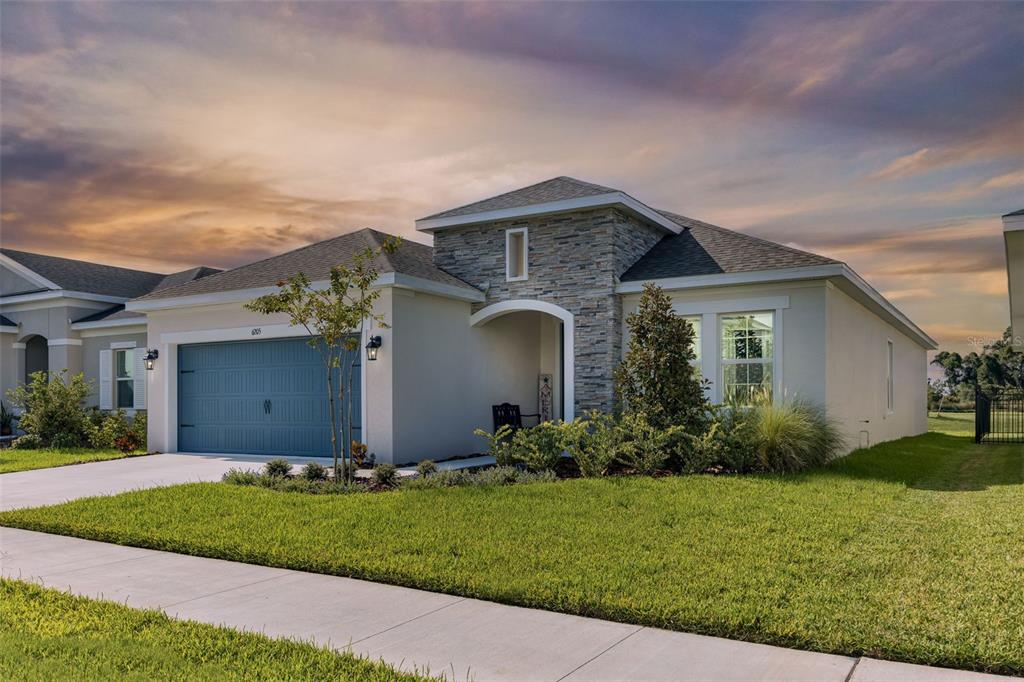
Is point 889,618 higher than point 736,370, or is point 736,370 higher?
point 736,370

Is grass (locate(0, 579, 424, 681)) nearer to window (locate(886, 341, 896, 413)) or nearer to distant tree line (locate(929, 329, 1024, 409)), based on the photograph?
window (locate(886, 341, 896, 413))

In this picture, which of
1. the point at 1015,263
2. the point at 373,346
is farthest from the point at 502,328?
the point at 1015,263

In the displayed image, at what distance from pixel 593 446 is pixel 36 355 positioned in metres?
20.1

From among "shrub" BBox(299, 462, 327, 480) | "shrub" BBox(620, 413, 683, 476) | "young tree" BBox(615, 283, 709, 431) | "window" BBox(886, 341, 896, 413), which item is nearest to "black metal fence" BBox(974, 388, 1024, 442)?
"window" BBox(886, 341, 896, 413)

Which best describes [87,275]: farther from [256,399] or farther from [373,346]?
[373,346]

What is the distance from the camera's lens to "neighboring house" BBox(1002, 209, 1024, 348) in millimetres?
6967

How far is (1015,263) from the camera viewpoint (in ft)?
30.9

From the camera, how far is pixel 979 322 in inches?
827

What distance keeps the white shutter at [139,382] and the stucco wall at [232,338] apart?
3604mm

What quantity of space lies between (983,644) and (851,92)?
10.6 meters

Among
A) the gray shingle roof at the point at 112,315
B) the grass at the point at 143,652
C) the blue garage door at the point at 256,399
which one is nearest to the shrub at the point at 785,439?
the blue garage door at the point at 256,399

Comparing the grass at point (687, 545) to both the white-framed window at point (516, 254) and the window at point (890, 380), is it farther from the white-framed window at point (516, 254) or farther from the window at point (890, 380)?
the window at point (890, 380)

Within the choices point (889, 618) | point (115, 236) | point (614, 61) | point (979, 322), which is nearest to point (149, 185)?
point (115, 236)

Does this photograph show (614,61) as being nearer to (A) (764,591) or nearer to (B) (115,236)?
(A) (764,591)
